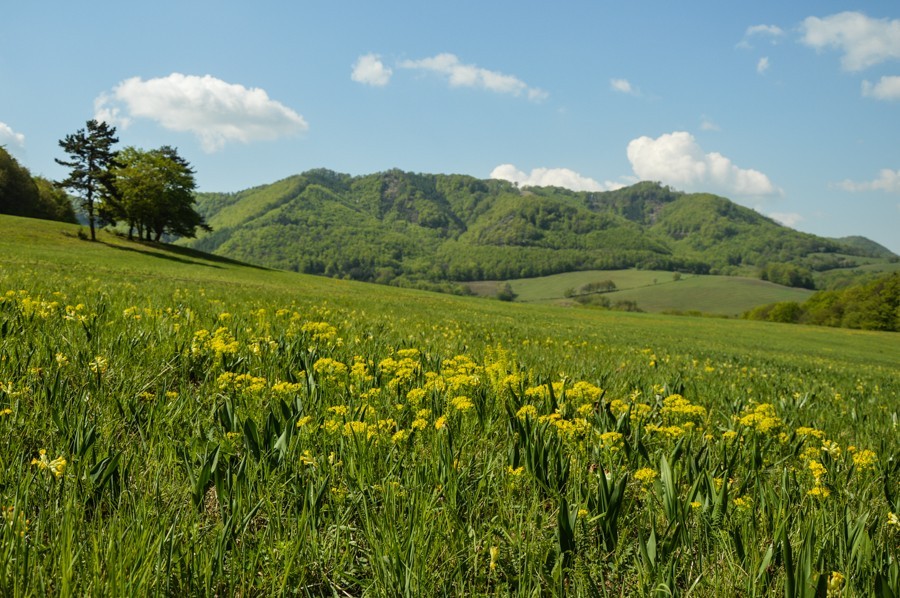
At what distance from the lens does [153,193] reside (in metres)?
64.9

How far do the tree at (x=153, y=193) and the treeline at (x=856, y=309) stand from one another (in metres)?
123

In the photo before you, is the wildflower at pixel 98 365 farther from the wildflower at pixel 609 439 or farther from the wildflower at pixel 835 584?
the wildflower at pixel 835 584

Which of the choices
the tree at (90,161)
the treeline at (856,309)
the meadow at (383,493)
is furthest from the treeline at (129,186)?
the treeline at (856,309)

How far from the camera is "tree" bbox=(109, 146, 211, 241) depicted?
6369 centimetres

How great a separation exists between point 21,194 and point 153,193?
96.4 ft

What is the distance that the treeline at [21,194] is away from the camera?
73.3 metres

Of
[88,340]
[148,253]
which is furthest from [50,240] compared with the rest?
[88,340]

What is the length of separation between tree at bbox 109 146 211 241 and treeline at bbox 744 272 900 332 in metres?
123

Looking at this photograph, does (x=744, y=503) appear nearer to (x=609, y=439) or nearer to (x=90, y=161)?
(x=609, y=439)

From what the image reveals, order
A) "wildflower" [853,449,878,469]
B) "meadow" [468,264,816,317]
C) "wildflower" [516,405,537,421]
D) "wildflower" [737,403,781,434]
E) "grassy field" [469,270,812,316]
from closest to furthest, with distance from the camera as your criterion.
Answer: "wildflower" [853,449,878,469] < "wildflower" [516,405,537,421] < "wildflower" [737,403,781,434] < "meadow" [468,264,816,317] < "grassy field" [469,270,812,316]

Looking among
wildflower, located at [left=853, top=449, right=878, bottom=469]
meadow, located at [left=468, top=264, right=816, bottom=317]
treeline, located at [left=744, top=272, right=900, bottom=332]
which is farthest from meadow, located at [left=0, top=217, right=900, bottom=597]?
meadow, located at [left=468, top=264, right=816, bottom=317]

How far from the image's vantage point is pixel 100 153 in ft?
181

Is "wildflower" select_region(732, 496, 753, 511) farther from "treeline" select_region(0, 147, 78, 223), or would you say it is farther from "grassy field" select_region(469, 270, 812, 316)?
"grassy field" select_region(469, 270, 812, 316)

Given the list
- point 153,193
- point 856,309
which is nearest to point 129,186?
point 153,193
